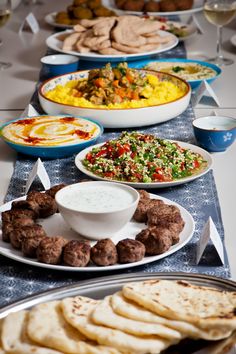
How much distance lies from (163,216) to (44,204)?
28 centimetres

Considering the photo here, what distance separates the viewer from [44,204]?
1737 mm

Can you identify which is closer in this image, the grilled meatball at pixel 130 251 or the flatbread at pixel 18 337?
the flatbread at pixel 18 337

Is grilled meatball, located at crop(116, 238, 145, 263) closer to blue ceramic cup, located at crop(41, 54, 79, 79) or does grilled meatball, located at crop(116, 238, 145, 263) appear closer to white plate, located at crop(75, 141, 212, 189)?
white plate, located at crop(75, 141, 212, 189)

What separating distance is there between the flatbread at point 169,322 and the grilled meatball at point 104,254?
1.02ft

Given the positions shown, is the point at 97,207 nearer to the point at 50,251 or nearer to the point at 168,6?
the point at 50,251

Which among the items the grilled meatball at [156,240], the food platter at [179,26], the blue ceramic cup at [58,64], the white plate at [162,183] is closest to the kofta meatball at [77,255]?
the grilled meatball at [156,240]

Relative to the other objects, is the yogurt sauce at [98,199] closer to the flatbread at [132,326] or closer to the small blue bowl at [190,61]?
the flatbread at [132,326]

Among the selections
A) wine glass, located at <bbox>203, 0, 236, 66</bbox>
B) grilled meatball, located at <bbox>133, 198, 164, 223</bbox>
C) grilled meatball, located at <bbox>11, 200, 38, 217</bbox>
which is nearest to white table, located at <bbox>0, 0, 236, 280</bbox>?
wine glass, located at <bbox>203, 0, 236, 66</bbox>

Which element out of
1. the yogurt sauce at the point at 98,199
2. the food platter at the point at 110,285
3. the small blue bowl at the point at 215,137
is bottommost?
the small blue bowl at the point at 215,137

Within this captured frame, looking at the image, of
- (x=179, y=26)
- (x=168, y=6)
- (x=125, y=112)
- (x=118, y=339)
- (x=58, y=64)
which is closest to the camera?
(x=118, y=339)

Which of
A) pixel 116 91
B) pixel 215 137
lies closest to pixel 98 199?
pixel 215 137

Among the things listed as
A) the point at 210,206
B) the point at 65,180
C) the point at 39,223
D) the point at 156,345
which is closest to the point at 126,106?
the point at 65,180

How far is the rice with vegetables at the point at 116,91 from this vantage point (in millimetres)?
2590

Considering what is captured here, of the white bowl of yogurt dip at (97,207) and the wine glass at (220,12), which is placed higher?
the white bowl of yogurt dip at (97,207)
